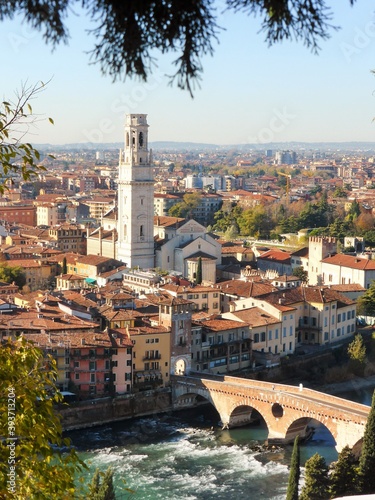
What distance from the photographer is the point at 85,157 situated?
9988 centimetres

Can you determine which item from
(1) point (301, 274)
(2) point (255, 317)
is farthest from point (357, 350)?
(1) point (301, 274)

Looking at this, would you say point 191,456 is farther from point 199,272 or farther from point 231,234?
point 231,234

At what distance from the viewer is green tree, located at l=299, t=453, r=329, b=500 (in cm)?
A: 904

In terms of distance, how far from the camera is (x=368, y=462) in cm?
943

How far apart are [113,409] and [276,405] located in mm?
2440

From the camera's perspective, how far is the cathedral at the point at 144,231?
21.5m

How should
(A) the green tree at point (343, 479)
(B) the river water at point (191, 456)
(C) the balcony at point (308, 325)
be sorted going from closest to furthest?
(A) the green tree at point (343, 479) < (B) the river water at point (191, 456) < (C) the balcony at point (308, 325)

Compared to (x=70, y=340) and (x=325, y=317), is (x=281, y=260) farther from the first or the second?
(x=70, y=340)

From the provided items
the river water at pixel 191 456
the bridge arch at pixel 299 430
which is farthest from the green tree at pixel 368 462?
the bridge arch at pixel 299 430

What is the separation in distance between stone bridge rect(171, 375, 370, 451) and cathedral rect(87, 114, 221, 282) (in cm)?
759

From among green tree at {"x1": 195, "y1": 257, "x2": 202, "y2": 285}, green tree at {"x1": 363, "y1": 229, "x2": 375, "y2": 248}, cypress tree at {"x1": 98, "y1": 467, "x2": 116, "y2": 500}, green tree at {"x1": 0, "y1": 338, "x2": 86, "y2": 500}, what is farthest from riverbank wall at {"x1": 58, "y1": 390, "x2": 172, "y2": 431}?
green tree at {"x1": 363, "y1": 229, "x2": 375, "y2": 248}

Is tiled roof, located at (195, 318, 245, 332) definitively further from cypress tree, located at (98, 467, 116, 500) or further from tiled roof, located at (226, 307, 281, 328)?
cypress tree, located at (98, 467, 116, 500)

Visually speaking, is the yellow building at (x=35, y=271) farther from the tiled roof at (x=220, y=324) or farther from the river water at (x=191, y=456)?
the river water at (x=191, y=456)

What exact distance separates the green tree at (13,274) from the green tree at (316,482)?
12789mm
